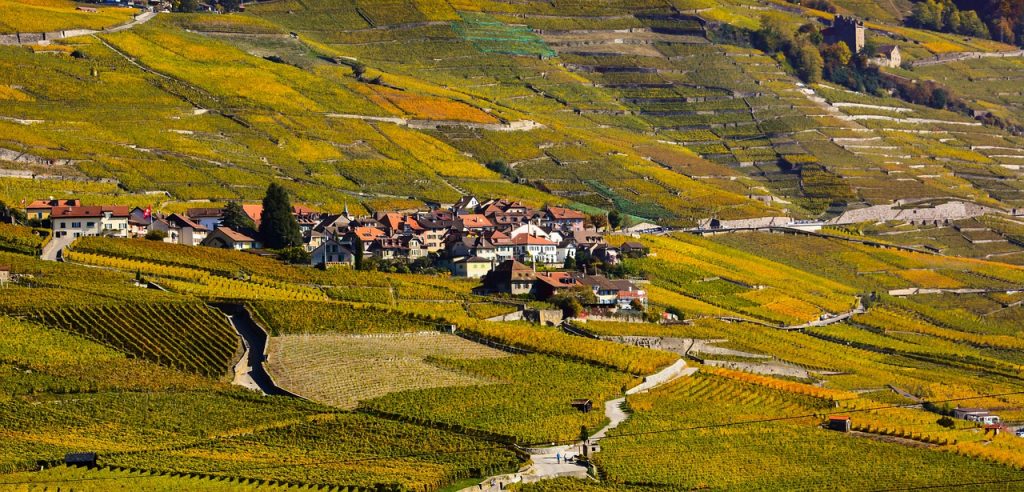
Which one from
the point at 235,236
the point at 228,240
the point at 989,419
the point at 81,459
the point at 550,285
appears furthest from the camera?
the point at 235,236

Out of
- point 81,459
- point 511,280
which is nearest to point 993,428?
point 511,280

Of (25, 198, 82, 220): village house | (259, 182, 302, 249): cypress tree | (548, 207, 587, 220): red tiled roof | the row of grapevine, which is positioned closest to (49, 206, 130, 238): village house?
(25, 198, 82, 220): village house

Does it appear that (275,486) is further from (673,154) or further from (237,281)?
(673,154)

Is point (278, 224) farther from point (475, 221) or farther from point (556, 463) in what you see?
point (556, 463)


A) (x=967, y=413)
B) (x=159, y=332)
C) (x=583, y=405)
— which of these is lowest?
(x=967, y=413)

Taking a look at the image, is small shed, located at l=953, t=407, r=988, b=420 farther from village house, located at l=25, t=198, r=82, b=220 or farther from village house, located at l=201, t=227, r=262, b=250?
village house, located at l=25, t=198, r=82, b=220

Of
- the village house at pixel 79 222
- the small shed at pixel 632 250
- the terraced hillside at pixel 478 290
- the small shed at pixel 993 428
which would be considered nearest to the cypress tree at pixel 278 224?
the terraced hillside at pixel 478 290

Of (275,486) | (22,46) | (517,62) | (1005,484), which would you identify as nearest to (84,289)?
(275,486)
